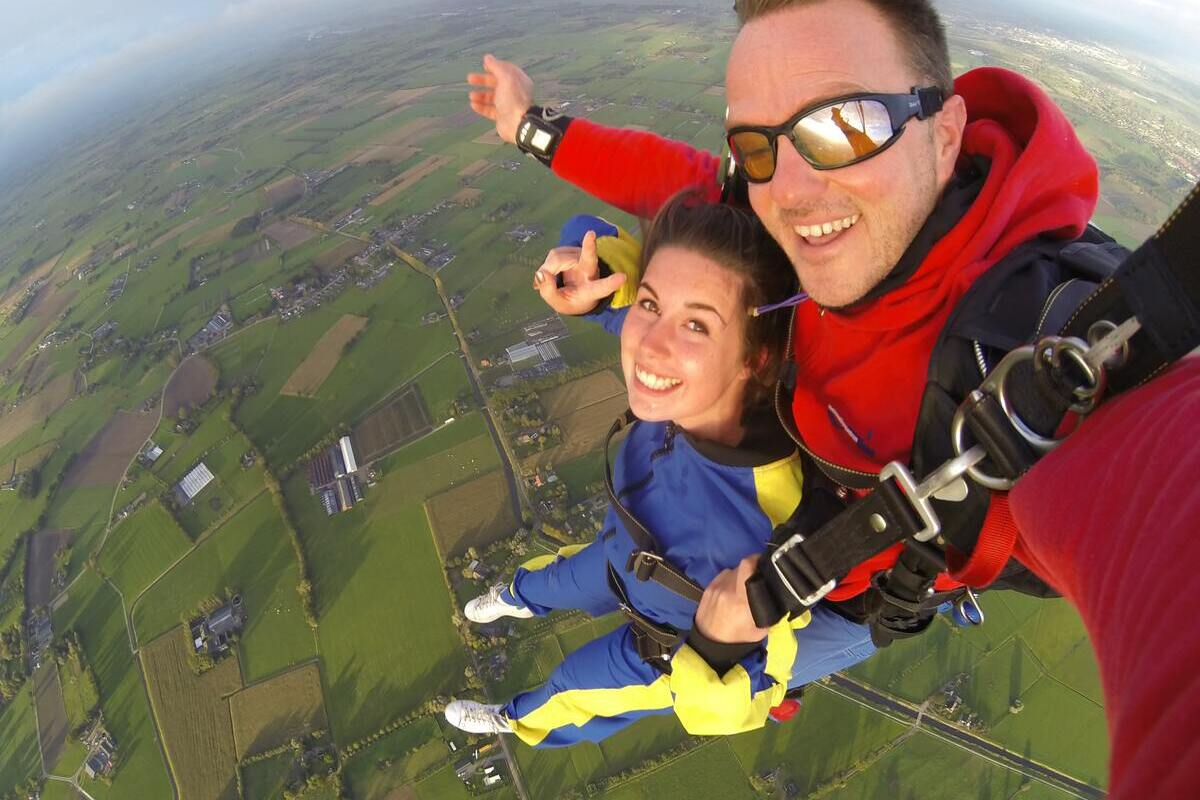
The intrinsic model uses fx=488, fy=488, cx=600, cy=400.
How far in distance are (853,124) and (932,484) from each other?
1.22m

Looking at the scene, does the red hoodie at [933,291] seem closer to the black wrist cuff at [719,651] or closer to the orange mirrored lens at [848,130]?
the orange mirrored lens at [848,130]

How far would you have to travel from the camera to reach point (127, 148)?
79.2 m

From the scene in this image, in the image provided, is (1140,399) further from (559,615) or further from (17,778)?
(17,778)

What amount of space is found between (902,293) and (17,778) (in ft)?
96.5

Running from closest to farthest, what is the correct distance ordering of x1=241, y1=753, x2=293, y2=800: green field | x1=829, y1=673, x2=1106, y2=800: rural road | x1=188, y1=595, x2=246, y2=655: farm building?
x1=829, y1=673, x2=1106, y2=800: rural road, x1=241, y1=753, x2=293, y2=800: green field, x1=188, y1=595, x2=246, y2=655: farm building

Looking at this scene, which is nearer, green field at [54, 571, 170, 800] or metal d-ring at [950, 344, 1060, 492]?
metal d-ring at [950, 344, 1060, 492]

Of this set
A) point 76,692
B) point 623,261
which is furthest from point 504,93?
point 76,692

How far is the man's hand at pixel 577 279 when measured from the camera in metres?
2.80

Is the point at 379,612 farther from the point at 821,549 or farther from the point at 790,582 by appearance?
the point at 821,549

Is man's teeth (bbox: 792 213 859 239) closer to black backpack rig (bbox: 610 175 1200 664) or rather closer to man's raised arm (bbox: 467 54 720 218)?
black backpack rig (bbox: 610 175 1200 664)

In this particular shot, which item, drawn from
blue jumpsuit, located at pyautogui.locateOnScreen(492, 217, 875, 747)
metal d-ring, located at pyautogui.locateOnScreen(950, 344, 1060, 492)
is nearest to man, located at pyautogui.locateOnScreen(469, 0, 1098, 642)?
metal d-ring, located at pyautogui.locateOnScreen(950, 344, 1060, 492)

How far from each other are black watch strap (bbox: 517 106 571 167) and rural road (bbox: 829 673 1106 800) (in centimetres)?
1710

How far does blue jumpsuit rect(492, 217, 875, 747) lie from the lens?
8.16ft

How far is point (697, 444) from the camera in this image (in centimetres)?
273
